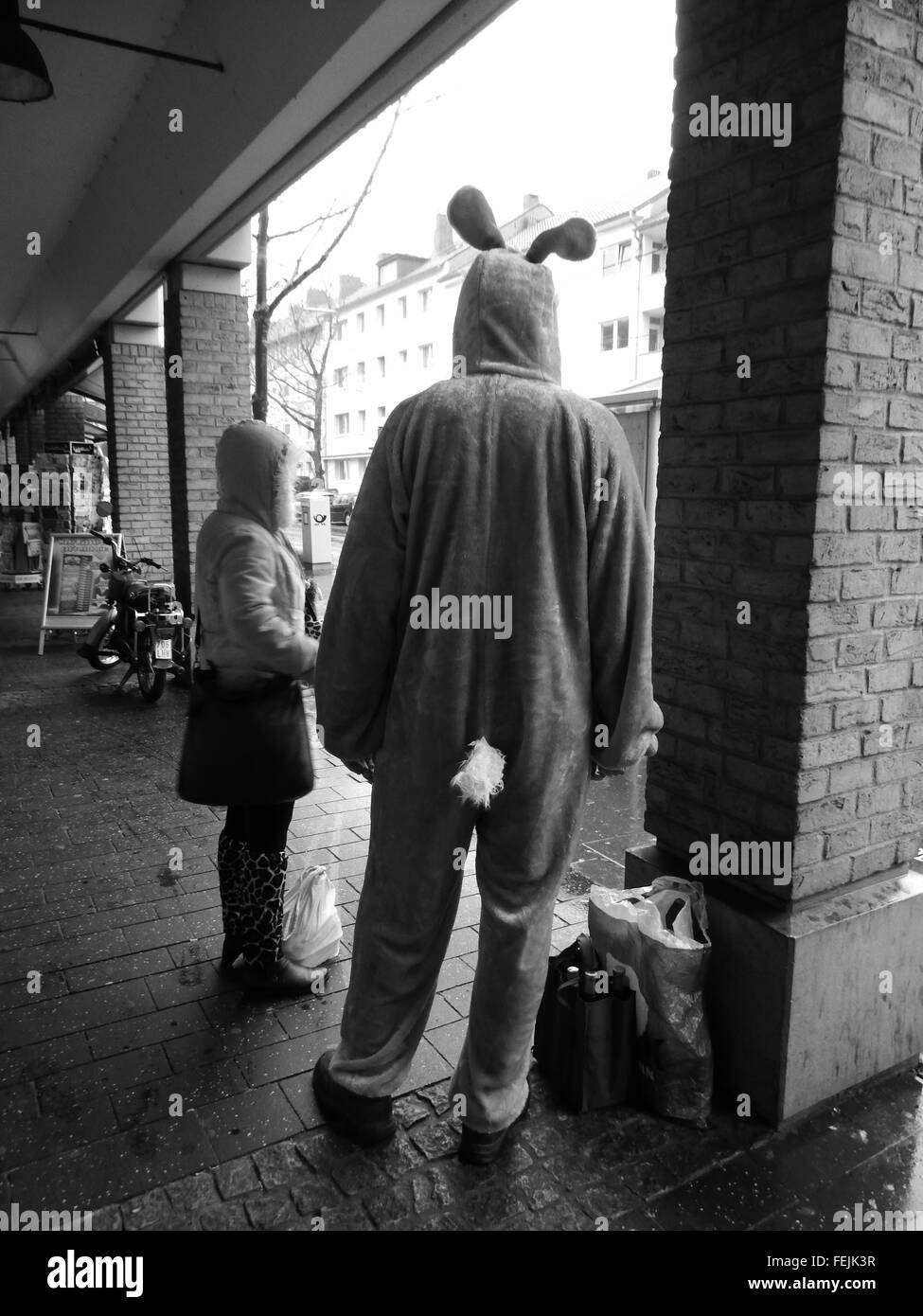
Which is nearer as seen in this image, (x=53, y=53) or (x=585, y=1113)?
(x=585, y=1113)

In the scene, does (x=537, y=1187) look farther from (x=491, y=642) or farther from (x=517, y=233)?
(x=517, y=233)

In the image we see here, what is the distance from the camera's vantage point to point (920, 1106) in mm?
2350

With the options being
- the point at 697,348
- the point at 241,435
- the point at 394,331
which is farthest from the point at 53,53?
the point at 394,331

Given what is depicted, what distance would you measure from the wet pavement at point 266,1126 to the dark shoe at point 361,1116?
0.04m

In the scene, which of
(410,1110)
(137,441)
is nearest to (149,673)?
(137,441)

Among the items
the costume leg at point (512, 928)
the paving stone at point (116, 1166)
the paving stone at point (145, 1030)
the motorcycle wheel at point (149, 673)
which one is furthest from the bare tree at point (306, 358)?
the costume leg at point (512, 928)

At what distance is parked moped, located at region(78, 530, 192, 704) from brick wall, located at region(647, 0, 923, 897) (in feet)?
17.3

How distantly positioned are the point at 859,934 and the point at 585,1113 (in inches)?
33.4

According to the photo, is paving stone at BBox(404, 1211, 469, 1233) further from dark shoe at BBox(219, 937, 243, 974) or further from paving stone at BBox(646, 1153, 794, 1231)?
dark shoe at BBox(219, 937, 243, 974)

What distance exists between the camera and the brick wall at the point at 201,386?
7.30 m

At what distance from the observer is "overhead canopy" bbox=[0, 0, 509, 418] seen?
13.8 feet
